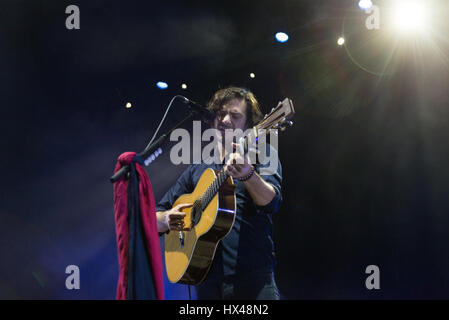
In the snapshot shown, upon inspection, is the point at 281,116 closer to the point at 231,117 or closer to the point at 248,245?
the point at 231,117

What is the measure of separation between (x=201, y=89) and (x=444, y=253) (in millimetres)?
3071

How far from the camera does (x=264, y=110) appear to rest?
4168 millimetres

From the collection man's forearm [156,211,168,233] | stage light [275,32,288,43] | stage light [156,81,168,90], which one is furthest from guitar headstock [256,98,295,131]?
stage light [156,81,168,90]

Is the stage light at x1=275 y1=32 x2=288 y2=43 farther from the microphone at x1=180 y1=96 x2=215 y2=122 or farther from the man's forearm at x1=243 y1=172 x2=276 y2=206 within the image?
the man's forearm at x1=243 y1=172 x2=276 y2=206

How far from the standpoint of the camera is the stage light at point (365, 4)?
3.05 meters

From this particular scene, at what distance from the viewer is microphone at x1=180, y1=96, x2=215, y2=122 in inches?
75.2

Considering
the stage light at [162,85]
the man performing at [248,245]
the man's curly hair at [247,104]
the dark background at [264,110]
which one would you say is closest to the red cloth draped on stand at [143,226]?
the man performing at [248,245]

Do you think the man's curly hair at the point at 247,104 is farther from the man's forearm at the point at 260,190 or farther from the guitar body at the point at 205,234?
the man's forearm at the point at 260,190

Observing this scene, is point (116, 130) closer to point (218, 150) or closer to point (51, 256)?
point (51, 256)

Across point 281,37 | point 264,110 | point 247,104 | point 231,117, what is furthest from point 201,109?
point 264,110

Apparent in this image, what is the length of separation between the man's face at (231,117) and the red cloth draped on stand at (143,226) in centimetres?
100

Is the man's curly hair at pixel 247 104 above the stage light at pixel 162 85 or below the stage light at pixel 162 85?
below

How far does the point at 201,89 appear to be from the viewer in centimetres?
432

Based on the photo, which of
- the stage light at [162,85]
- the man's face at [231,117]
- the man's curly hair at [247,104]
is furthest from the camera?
the stage light at [162,85]
